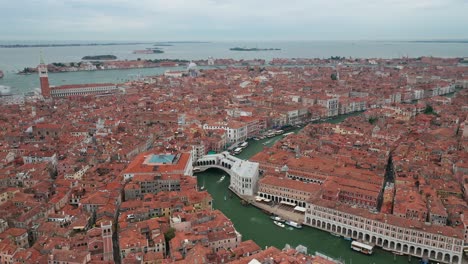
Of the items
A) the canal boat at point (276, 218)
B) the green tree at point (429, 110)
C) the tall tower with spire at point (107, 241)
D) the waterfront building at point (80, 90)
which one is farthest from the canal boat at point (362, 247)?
the waterfront building at point (80, 90)

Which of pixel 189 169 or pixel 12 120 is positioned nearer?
pixel 189 169

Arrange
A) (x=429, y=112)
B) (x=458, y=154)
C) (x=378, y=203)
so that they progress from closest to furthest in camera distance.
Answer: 1. (x=378, y=203)
2. (x=458, y=154)
3. (x=429, y=112)

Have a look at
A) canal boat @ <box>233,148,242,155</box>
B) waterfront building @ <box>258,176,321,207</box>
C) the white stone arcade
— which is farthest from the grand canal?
canal boat @ <box>233,148,242,155</box>

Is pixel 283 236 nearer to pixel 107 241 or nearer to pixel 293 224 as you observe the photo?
pixel 293 224

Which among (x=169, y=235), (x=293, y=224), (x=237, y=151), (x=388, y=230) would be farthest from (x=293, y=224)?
(x=237, y=151)

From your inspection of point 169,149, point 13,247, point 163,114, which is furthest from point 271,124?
point 13,247

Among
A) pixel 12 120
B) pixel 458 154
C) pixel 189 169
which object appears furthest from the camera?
pixel 12 120

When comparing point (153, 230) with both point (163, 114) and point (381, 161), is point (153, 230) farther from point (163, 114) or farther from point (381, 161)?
point (163, 114)

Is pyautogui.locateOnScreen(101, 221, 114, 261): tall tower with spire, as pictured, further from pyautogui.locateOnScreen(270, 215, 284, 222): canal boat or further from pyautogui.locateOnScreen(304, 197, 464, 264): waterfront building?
pyautogui.locateOnScreen(304, 197, 464, 264): waterfront building
